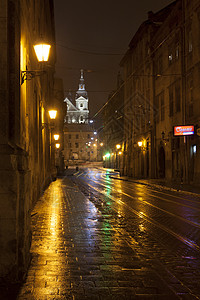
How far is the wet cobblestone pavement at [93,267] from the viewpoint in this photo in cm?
459

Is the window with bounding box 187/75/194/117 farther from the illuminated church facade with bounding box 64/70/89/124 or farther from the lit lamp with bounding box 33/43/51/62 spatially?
the illuminated church facade with bounding box 64/70/89/124

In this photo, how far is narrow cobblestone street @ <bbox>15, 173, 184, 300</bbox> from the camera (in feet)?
15.1

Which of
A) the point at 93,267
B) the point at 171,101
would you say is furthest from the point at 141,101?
the point at 93,267

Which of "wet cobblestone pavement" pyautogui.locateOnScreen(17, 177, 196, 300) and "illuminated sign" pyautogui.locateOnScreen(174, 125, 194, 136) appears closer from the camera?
"wet cobblestone pavement" pyautogui.locateOnScreen(17, 177, 196, 300)

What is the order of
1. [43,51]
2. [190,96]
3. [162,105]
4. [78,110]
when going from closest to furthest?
[43,51], [190,96], [162,105], [78,110]

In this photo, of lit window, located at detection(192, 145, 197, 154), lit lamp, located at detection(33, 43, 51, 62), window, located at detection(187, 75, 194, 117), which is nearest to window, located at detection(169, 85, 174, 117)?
window, located at detection(187, 75, 194, 117)

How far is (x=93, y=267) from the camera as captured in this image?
571 centimetres

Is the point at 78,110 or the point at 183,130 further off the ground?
the point at 78,110

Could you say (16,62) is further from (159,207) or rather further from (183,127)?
(183,127)

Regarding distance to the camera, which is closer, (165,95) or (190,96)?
(190,96)

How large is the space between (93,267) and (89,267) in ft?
0.21

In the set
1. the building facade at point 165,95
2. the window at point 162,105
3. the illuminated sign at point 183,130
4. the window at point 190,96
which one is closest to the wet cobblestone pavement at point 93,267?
the illuminated sign at point 183,130

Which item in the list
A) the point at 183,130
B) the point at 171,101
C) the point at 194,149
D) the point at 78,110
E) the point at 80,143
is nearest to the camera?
the point at 183,130

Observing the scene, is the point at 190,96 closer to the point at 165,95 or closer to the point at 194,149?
the point at 194,149
